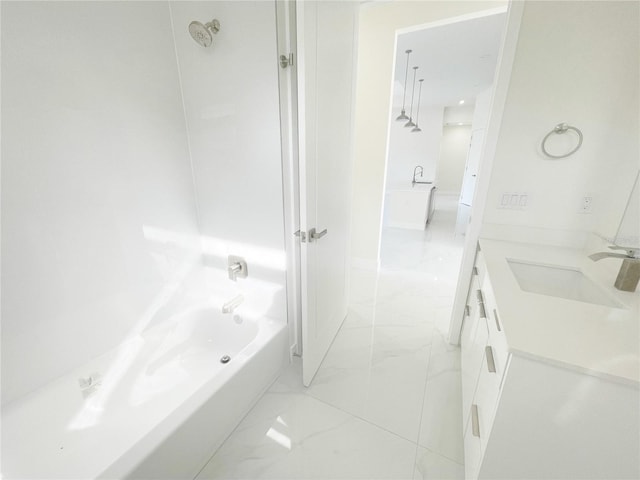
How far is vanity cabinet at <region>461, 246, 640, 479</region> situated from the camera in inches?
25.5

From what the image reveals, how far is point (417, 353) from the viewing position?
1.87 metres

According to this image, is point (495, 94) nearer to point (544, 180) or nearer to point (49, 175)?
point (544, 180)

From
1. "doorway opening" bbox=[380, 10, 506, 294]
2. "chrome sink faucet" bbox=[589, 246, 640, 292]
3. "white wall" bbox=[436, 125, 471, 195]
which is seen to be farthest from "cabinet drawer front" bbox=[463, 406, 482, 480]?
"white wall" bbox=[436, 125, 471, 195]

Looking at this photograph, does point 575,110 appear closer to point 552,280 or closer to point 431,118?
point 552,280

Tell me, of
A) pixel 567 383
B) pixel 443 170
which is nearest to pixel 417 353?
pixel 567 383

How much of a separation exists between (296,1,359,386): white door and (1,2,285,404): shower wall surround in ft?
0.80

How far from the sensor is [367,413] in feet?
4.70

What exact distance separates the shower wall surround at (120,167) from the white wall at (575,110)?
52.1 inches

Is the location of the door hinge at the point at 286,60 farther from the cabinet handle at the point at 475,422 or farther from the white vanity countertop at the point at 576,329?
the cabinet handle at the point at 475,422

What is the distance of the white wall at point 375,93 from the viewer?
2.30m

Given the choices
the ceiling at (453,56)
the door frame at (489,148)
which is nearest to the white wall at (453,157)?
the ceiling at (453,56)

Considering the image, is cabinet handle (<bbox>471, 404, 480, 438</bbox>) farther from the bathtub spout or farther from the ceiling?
the ceiling

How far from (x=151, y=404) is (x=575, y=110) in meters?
2.72

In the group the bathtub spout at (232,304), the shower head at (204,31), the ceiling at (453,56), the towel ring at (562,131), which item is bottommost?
the bathtub spout at (232,304)
